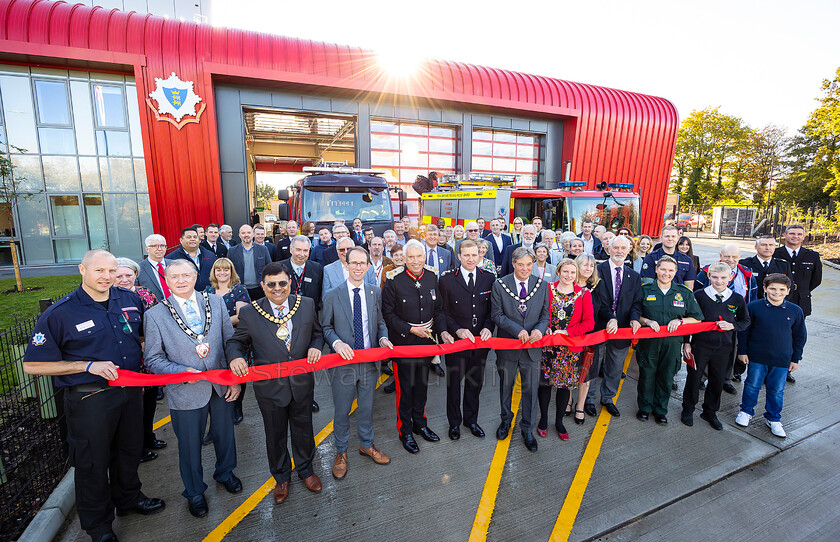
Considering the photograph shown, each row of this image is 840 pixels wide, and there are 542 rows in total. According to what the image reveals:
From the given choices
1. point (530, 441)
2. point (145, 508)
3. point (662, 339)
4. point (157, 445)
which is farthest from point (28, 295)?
point (662, 339)

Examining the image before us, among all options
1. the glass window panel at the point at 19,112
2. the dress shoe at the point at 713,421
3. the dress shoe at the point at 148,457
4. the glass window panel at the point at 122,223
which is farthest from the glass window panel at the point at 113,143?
the dress shoe at the point at 713,421

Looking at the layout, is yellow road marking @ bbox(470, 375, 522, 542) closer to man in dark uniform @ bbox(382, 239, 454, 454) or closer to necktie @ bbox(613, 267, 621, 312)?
man in dark uniform @ bbox(382, 239, 454, 454)

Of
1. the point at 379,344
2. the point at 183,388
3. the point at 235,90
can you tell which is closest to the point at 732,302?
the point at 379,344

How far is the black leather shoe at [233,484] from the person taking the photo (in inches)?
132

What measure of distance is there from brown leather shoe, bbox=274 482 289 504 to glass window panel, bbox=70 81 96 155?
15.3m

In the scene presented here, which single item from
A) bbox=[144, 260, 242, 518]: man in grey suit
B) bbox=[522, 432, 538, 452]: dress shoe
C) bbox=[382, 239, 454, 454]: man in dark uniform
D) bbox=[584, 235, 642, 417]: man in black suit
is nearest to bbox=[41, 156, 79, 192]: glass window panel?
bbox=[144, 260, 242, 518]: man in grey suit

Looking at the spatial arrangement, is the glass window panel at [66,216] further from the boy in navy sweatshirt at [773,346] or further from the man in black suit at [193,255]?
the boy in navy sweatshirt at [773,346]

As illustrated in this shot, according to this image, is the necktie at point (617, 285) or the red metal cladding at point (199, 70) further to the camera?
the red metal cladding at point (199, 70)

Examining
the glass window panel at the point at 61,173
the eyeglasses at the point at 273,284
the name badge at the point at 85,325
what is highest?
the glass window panel at the point at 61,173

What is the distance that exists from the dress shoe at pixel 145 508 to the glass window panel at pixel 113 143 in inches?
561

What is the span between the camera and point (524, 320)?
154 inches

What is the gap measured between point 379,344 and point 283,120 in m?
18.6

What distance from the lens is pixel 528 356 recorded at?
3.93 metres

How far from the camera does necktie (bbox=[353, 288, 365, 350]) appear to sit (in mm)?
3680
